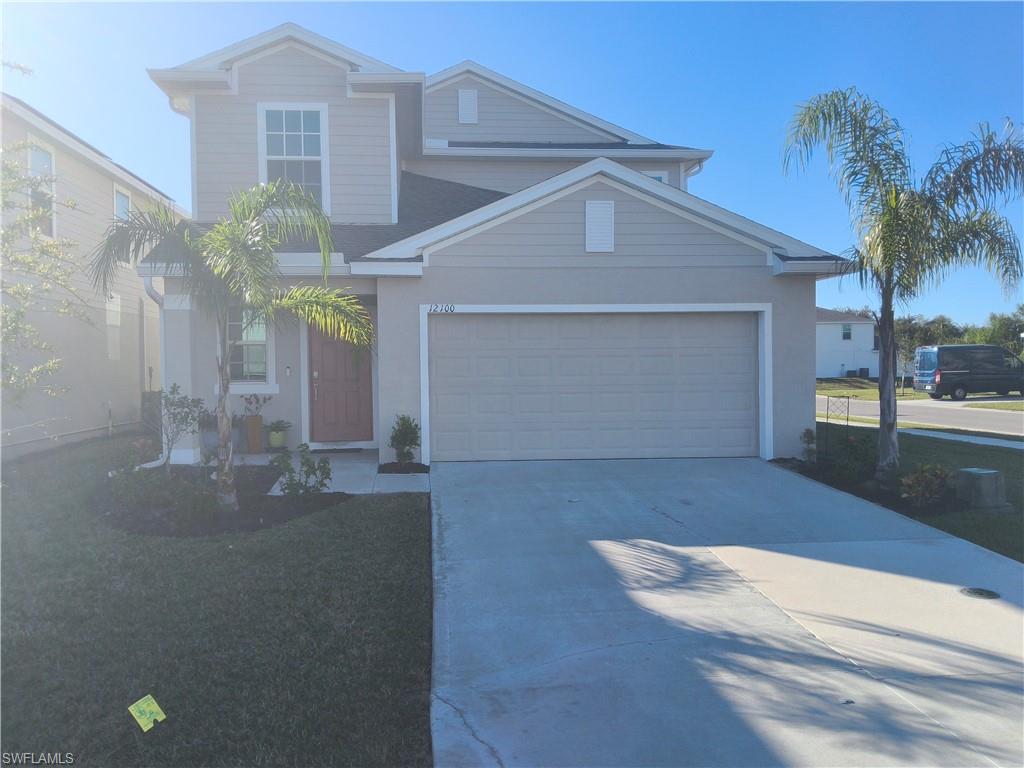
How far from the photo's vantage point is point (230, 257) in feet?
24.4

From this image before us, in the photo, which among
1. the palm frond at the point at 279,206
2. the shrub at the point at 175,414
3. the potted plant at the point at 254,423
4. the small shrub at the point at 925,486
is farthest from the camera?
the potted plant at the point at 254,423

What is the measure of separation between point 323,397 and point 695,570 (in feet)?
25.6

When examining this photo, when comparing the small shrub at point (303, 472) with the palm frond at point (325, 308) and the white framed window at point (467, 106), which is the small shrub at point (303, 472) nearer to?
the palm frond at point (325, 308)

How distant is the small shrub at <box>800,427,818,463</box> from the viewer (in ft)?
36.5

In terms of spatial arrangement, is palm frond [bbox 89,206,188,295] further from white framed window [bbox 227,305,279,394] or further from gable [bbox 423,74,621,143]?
gable [bbox 423,74,621,143]

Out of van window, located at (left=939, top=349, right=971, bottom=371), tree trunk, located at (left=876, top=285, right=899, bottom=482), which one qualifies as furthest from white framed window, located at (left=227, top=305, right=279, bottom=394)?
van window, located at (left=939, top=349, right=971, bottom=371)

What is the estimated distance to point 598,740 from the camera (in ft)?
12.3

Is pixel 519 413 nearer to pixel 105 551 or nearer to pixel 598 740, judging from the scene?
pixel 105 551

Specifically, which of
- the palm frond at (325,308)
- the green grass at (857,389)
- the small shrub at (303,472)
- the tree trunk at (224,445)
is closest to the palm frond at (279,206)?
the palm frond at (325,308)

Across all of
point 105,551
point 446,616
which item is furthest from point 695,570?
point 105,551

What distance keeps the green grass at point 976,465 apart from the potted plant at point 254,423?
8872 mm

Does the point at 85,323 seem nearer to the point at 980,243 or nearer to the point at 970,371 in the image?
the point at 980,243

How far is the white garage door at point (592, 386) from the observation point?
11.0 m

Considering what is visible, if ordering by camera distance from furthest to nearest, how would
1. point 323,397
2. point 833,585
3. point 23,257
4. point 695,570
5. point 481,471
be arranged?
point 323,397 → point 481,471 → point 23,257 → point 695,570 → point 833,585
